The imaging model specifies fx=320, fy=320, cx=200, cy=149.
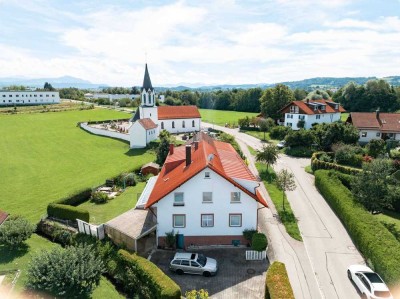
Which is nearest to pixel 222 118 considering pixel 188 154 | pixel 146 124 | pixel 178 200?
pixel 146 124

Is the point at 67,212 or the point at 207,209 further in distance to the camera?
the point at 67,212

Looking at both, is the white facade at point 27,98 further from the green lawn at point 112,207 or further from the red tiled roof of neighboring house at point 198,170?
the red tiled roof of neighboring house at point 198,170

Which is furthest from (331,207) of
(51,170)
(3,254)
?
(51,170)

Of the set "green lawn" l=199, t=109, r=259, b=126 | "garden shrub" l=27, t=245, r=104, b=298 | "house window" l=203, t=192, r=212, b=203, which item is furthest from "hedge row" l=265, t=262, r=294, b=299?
"green lawn" l=199, t=109, r=259, b=126

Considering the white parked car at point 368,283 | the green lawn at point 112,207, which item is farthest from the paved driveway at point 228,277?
the green lawn at point 112,207

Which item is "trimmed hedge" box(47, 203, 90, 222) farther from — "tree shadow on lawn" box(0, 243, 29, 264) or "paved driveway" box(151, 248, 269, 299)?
"paved driveway" box(151, 248, 269, 299)

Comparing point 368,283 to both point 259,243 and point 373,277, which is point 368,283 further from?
point 259,243

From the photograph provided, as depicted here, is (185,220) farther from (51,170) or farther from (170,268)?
(51,170)
